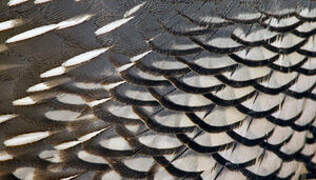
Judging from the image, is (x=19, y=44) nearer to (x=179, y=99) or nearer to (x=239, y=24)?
(x=179, y=99)

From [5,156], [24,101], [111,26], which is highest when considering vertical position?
[111,26]

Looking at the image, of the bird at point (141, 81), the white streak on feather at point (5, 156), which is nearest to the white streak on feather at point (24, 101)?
the bird at point (141, 81)

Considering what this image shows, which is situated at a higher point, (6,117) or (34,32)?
(34,32)

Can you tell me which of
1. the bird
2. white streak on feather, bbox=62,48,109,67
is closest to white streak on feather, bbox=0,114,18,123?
the bird

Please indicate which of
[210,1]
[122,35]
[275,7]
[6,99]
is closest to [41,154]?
[6,99]

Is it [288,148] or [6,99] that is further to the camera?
Answer: [288,148]

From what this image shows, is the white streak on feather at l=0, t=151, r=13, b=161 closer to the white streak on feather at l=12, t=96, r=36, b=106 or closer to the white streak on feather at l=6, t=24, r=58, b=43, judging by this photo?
the white streak on feather at l=12, t=96, r=36, b=106

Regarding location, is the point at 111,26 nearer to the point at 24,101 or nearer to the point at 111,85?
the point at 111,85

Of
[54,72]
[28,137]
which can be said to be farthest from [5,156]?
[54,72]
